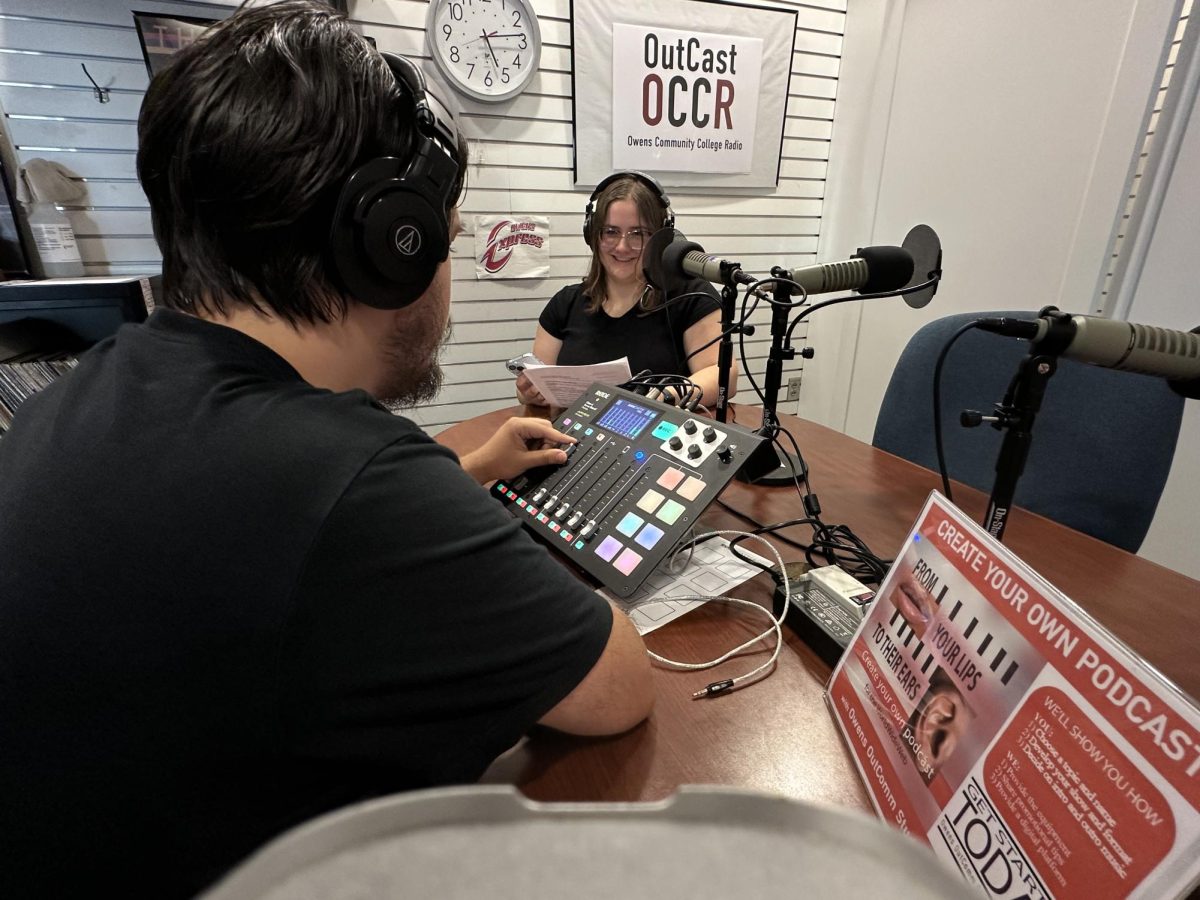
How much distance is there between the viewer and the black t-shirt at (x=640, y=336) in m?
2.02

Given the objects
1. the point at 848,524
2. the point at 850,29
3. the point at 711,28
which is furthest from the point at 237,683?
the point at 850,29

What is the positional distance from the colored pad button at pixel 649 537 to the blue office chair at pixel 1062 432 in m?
0.81

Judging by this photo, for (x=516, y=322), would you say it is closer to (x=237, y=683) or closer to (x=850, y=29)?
(x=850, y=29)

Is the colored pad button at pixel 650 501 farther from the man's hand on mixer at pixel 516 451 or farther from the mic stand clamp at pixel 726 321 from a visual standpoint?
the mic stand clamp at pixel 726 321

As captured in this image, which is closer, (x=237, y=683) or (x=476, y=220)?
(x=237, y=683)

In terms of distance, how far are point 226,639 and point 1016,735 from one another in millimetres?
560

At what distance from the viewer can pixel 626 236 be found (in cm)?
198

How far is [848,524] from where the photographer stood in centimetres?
101

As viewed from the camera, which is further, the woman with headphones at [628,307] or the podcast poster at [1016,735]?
the woman with headphones at [628,307]

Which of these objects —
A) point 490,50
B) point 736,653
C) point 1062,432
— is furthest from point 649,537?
point 490,50

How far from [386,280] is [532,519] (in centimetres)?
43

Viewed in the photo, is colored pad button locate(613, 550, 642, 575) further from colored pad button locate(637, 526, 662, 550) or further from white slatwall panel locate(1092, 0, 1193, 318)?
white slatwall panel locate(1092, 0, 1193, 318)

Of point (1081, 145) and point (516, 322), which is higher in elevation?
point (1081, 145)

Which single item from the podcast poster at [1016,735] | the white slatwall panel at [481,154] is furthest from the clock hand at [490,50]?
the podcast poster at [1016,735]
